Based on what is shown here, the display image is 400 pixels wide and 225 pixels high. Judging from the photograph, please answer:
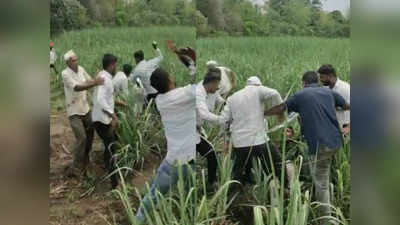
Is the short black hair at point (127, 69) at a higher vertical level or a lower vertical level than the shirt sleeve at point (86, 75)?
higher

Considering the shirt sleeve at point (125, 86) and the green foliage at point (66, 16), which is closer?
the green foliage at point (66, 16)

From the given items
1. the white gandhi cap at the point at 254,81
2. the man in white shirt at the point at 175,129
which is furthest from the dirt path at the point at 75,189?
the white gandhi cap at the point at 254,81

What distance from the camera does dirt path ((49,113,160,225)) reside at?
4.19 m

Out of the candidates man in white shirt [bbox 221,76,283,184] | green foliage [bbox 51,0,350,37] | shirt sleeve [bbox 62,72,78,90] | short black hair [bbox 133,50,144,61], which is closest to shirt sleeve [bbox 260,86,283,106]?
man in white shirt [bbox 221,76,283,184]

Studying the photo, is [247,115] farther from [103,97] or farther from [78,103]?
[78,103]

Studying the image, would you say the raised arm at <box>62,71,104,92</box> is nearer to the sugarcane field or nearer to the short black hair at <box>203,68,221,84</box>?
the sugarcane field

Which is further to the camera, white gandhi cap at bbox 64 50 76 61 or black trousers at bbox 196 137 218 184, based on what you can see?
black trousers at bbox 196 137 218 184

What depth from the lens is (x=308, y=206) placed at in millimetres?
4199

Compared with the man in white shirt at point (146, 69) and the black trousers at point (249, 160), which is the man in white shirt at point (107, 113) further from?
the black trousers at point (249, 160)

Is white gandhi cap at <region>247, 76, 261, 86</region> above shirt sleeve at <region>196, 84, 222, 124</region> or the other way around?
above

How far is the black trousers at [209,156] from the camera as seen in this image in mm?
4293

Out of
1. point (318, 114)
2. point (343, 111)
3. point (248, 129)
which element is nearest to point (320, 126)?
point (318, 114)

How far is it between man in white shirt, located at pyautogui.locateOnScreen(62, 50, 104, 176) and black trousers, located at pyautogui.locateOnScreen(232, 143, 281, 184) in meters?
1.16
